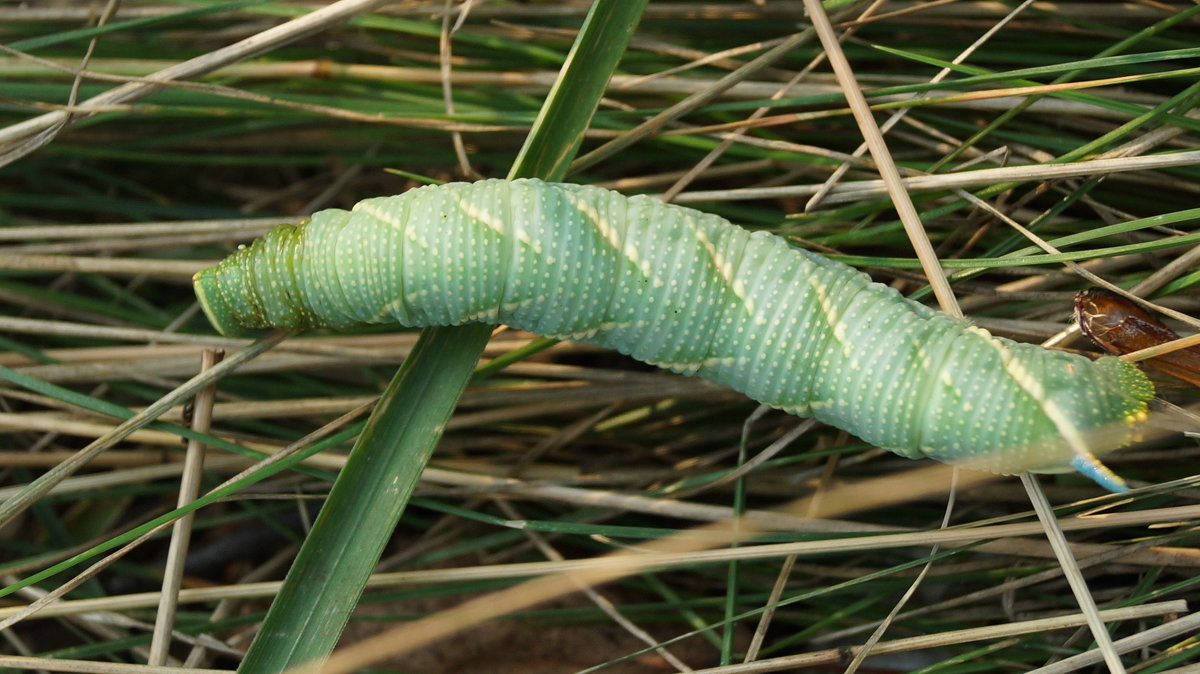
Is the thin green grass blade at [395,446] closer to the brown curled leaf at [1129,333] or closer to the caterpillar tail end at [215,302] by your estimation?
the caterpillar tail end at [215,302]

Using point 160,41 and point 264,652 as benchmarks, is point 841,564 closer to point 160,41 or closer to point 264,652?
point 264,652

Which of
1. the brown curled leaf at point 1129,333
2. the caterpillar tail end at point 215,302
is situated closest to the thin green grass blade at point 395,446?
the caterpillar tail end at point 215,302

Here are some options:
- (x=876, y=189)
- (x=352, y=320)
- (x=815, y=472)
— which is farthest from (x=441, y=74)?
(x=815, y=472)

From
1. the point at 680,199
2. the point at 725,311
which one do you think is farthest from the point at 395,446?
the point at 680,199

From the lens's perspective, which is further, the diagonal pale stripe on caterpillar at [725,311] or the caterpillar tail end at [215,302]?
the caterpillar tail end at [215,302]

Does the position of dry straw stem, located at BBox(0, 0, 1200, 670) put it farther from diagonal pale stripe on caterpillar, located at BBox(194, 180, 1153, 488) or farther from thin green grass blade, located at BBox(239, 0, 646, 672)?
diagonal pale stripe on caterpillar, located at BBox(194, 180, 1153, 488)
